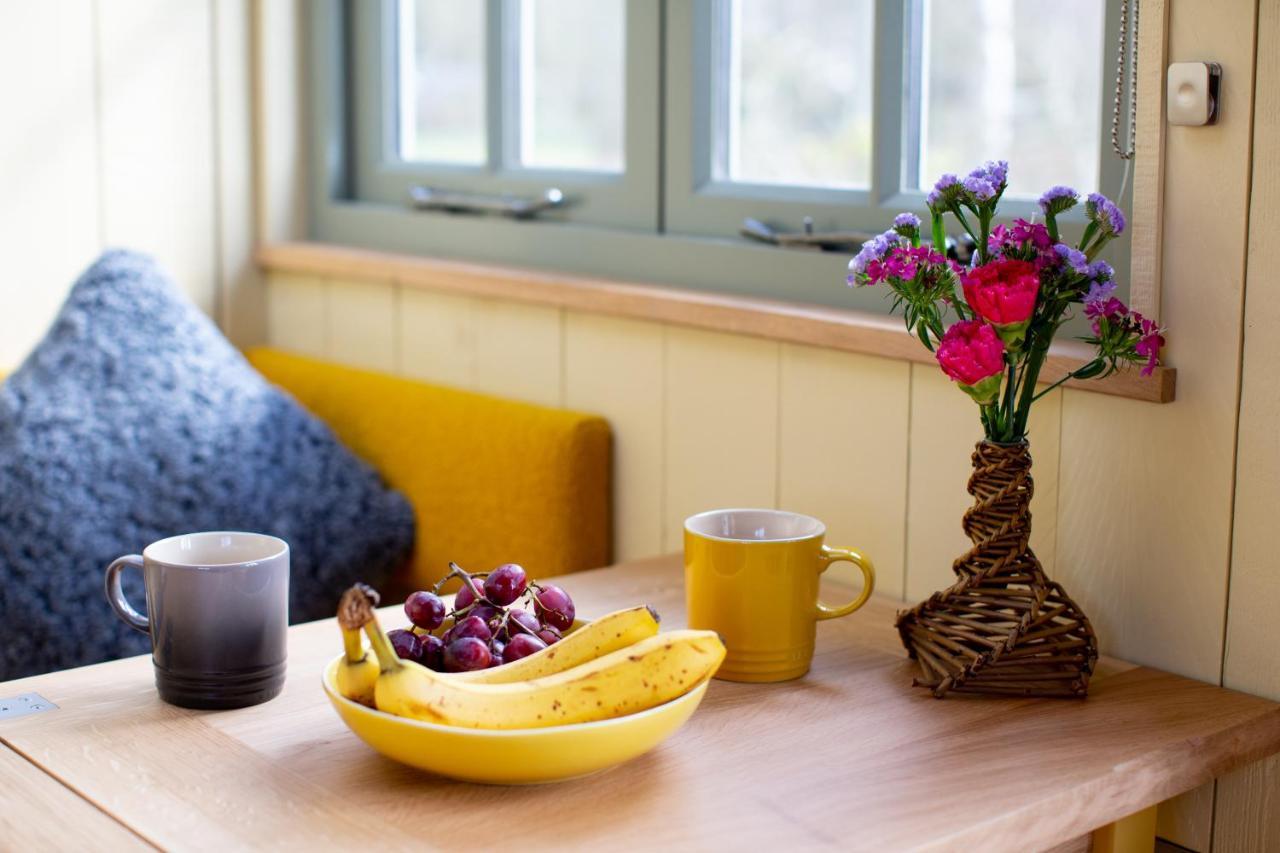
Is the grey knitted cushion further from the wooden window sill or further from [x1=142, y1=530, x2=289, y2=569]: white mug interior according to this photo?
[x1=142, y1=530, x2=289, y2=569]: white mug interior

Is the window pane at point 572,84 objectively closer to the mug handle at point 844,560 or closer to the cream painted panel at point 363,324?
the cream painted panel at point 363,324

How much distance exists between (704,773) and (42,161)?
4.78 ft

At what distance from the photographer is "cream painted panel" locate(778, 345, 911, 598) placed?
1462mm

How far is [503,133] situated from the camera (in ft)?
6.60

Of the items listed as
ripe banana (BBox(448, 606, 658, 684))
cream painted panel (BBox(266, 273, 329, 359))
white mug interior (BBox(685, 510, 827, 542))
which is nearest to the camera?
ripe banana (BBox(448, 606, 658, 684))

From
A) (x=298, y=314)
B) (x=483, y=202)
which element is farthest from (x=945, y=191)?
(x=298, y=314)

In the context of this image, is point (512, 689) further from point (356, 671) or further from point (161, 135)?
point (161, 135)

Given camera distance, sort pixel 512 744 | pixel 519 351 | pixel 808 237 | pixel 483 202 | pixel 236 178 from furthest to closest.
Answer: pixel 236 178
pixel 483 202
pixel 519 351
pixel 808 237
pixel 512 744

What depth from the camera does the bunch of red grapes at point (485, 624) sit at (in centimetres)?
106

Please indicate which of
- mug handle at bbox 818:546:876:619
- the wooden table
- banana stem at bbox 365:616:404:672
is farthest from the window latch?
banana stem at bbox 365:616:404:672

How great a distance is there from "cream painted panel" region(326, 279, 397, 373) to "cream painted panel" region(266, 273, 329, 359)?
2 cm

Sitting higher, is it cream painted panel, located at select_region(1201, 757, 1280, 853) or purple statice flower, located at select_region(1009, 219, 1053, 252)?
purple statice flower, located at select_region(1009, 219, 1053, 252)

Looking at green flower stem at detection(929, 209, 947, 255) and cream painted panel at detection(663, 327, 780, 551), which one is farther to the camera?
cream painted panel at detection(663, 327, 780, 551)

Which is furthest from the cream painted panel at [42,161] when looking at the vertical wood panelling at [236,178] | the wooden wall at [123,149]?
the vertical wood panelling at [236,178]
